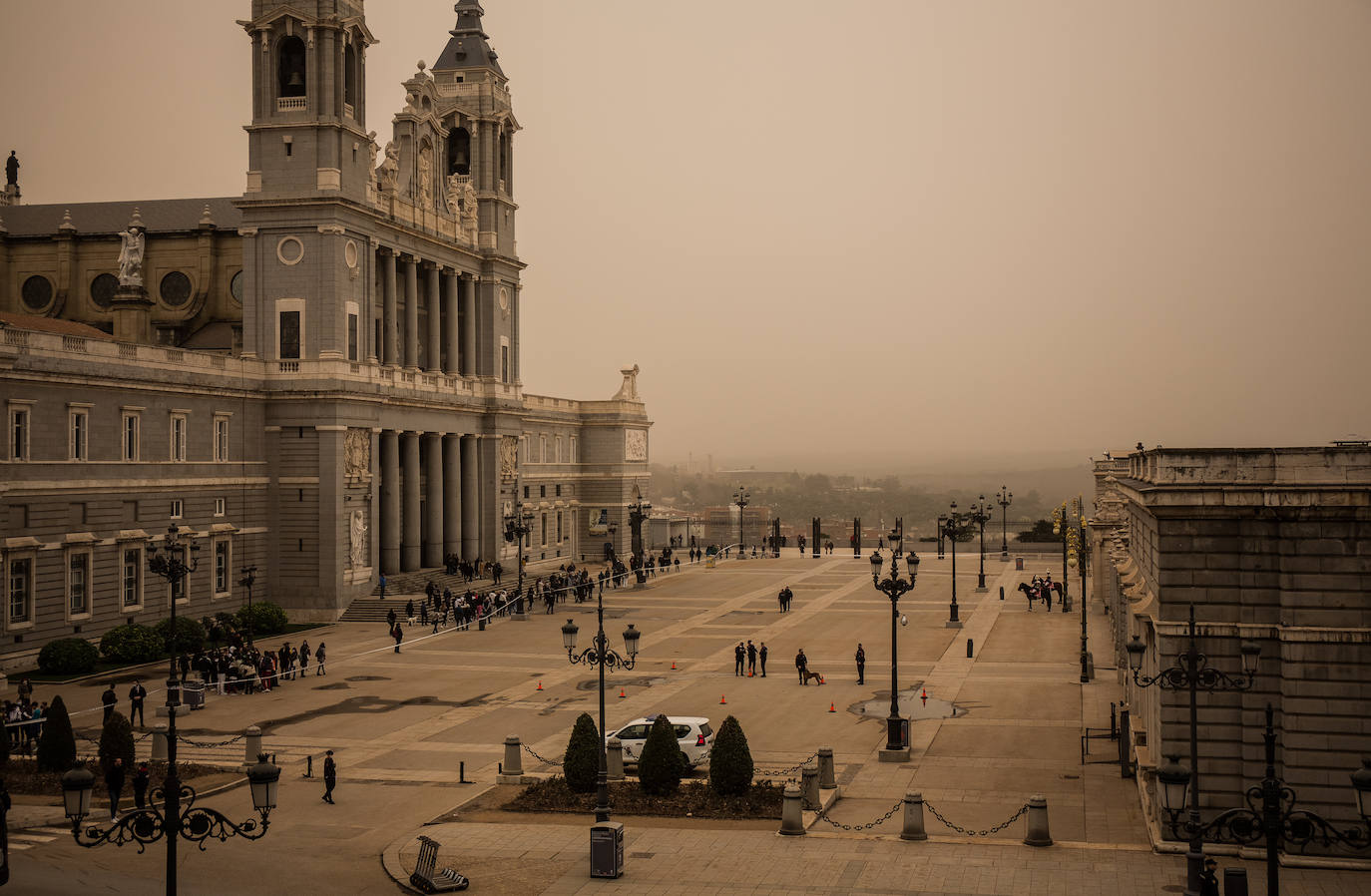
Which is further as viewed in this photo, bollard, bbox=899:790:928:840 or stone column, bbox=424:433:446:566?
stone column, bbox=424:433:446:566

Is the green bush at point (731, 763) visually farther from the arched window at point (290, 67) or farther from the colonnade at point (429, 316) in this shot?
the arched window at point (290, 67)

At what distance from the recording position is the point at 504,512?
288 ft

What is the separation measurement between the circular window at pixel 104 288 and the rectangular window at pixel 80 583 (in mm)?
31759

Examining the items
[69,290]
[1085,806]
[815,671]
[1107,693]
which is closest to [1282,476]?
[1085,806]

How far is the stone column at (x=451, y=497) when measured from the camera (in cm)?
8094

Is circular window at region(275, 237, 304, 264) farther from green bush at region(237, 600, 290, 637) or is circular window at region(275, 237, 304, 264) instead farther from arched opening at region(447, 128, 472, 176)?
arched opening at region(447, 128, 472, 176)

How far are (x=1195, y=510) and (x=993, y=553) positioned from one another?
8957 cm

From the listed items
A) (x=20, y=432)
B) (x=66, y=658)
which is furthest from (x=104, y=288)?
(x=66, y=658)

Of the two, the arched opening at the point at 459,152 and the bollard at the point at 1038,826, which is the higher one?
the arched opening at the point at 459,152

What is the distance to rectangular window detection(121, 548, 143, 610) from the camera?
55.1 m

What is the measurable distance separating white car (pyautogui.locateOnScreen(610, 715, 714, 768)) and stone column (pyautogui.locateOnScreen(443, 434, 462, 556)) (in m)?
47.6

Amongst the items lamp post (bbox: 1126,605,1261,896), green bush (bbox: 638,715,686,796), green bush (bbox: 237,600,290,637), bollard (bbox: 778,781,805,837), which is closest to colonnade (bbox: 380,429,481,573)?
green bush (bbox: 237,600,290,637)

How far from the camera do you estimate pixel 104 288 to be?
3157 inches

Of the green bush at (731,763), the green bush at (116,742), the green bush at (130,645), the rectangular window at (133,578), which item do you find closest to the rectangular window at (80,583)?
the green bush at (130,645)
